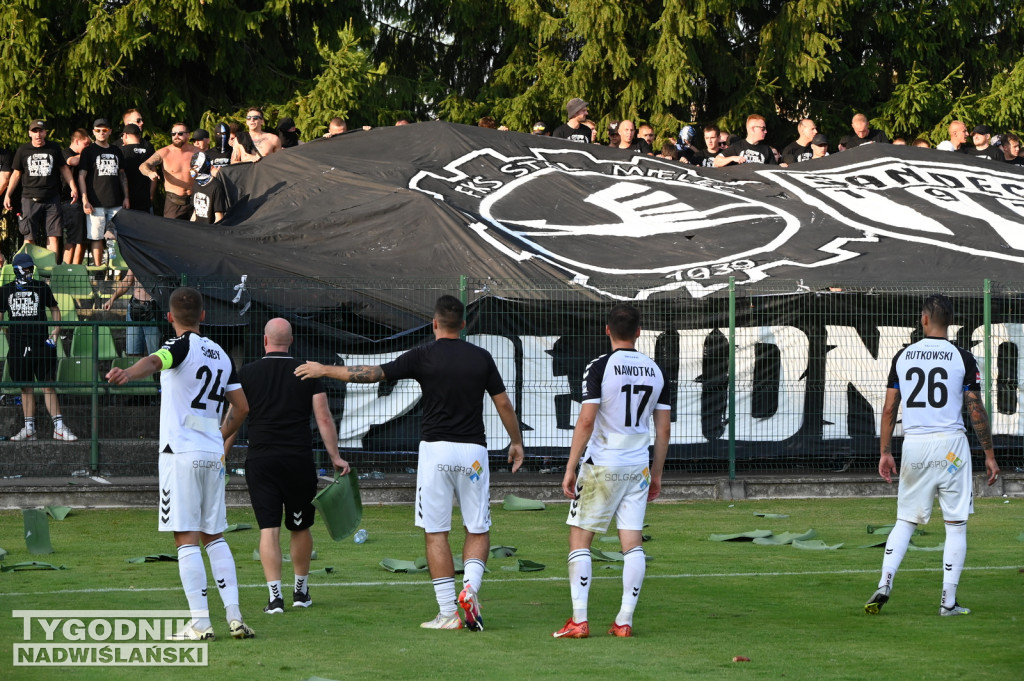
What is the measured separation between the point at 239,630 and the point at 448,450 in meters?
1.55

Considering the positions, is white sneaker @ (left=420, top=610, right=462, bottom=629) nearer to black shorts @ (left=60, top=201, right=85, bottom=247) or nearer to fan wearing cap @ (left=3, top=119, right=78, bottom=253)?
black shorts @ (left=60, top=201, right=85, bottom=247)

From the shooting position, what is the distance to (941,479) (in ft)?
29.2

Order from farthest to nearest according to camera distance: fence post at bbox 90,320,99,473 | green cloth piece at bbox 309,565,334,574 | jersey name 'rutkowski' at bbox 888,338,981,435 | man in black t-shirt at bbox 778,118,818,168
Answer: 1. man in black t-shirt at bbox 778,118,818,168
2. fence post at bbox 90,320,99,473
3. green cloth piece at bbox 309,565,334,574
4. jersey name 'rutkowski' at bbox 888,338,981,435

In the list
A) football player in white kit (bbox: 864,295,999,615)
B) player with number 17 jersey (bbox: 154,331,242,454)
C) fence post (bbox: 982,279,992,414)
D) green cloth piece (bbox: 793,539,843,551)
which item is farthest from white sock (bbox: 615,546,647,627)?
fence post (bbox: 982,279,992,414)

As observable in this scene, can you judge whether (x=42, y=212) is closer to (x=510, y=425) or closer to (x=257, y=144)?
(x=257, y=144)

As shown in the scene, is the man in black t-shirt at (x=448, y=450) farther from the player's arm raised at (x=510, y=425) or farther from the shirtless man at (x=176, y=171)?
the shirtless man at (x=176, y=171)

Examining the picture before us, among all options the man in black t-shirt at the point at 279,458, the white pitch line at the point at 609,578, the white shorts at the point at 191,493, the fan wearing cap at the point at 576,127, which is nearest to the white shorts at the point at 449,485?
the man in black t-shirt at the point at 279,458

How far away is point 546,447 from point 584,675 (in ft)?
28.6

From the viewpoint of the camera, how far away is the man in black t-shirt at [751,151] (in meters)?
21.0

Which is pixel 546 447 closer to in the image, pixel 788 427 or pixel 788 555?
pixel 788 427

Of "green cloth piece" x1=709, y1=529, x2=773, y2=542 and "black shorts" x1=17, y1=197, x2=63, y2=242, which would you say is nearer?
"green cloth piece" x1=709, y1=529, x2=773, y2=542

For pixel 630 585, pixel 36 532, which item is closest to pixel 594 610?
pixel 630 585

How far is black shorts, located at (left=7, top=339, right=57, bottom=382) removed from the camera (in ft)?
49.7

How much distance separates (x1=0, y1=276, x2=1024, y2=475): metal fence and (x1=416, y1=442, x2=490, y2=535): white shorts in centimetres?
715
